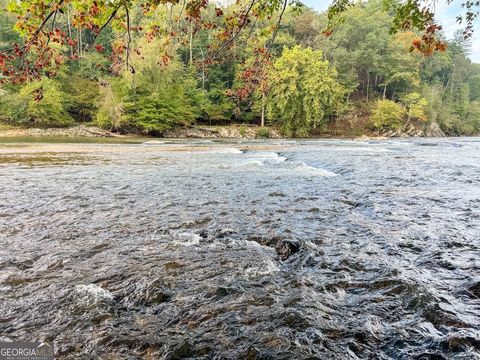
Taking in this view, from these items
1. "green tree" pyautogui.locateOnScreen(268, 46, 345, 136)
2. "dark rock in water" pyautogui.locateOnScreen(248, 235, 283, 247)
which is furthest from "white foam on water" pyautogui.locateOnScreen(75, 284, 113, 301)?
"green tree" pyautogui.locateOnScreen(268, 46, 345, 136)

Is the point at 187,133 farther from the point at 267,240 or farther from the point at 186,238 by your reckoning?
the point at 267,240

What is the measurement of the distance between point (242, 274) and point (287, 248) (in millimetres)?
1163

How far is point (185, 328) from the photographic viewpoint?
3.24 meters

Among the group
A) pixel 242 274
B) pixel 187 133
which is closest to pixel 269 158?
pixel 242 274

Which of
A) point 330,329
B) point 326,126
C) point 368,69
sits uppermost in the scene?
point 368,69

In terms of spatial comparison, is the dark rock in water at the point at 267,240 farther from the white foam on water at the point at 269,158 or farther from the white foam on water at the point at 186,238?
the white foam on water at the point at 269,158

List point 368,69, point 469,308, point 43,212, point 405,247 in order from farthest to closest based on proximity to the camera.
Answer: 1. point 368,69
2. point 43,212
3. point 405,247
4. point 469,308

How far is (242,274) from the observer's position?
4.36 meters

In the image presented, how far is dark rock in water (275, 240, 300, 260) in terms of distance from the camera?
199 inches

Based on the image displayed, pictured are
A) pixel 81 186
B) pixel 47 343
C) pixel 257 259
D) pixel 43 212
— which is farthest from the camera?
pixel 81 186

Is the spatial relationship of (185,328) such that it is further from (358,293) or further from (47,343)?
(358,293)

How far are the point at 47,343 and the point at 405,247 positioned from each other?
16.4 ft

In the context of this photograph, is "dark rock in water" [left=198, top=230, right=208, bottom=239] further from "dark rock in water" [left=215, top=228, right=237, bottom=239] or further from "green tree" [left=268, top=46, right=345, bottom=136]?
"green tree" [left=268, top=46, right=345, bottom=136]

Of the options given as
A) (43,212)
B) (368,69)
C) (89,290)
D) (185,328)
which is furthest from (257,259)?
(368,69)
